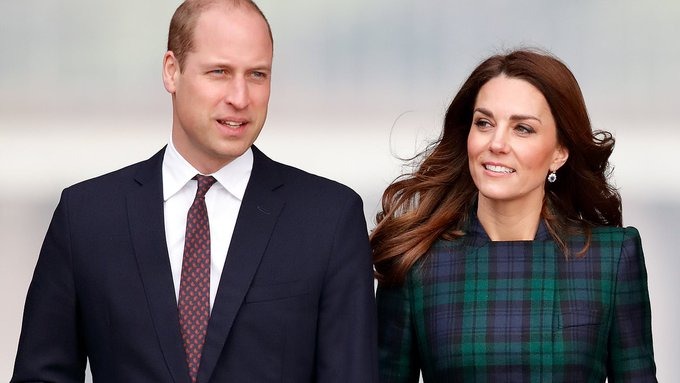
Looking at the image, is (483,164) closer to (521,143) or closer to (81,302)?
(521,143)

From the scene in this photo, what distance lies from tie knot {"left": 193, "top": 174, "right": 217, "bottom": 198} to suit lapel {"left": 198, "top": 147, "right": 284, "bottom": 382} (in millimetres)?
71

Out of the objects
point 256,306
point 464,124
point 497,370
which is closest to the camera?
point 256,306

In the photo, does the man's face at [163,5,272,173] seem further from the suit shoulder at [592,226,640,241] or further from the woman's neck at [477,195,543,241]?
the suit shoulder at [592,226,640,241]

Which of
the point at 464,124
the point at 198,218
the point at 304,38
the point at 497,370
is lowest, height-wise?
the point at 497,370

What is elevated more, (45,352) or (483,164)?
(483,164)

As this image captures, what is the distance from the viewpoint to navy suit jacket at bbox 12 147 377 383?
3.08 metres

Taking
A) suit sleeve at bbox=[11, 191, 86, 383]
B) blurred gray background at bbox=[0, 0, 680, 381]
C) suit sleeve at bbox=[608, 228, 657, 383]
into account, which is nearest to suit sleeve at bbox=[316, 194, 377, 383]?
→ suit sleeve at bbox=[11, 191, 86, 383]

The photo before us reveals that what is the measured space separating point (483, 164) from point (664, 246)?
1601 mm

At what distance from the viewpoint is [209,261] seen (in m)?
3.11

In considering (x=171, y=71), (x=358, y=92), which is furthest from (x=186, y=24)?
(x=358, y=92)

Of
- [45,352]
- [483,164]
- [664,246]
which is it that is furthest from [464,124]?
[664,246]

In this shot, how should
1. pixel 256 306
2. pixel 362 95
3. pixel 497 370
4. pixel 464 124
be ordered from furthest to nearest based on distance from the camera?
1. pixel 362 95
2. pixel 464 124
3. pixel 497 370
4. pixel 256 306

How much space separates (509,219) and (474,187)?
13 cm

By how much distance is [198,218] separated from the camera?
10.3 ft
